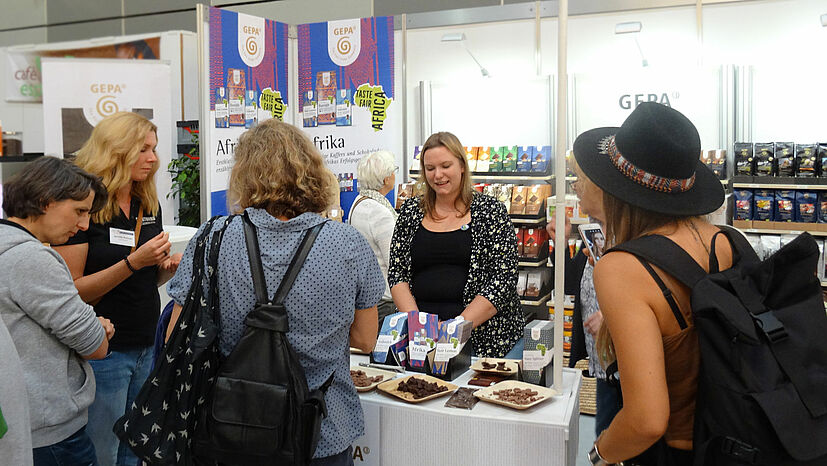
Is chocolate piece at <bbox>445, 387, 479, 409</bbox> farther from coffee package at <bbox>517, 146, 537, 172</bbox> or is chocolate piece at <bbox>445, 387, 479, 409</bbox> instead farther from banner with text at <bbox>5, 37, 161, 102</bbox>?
banner with text at <bbox>5, 37, 161, 102</bbox>

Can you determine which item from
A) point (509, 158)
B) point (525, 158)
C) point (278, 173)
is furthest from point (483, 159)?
point (278, 173)

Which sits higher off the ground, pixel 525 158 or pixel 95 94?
pixel 95 94

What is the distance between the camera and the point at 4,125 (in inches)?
356

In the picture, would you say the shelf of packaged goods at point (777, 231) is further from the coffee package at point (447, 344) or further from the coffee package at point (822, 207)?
the coffee package at point (447, 344)

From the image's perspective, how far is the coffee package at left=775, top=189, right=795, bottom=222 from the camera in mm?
4781

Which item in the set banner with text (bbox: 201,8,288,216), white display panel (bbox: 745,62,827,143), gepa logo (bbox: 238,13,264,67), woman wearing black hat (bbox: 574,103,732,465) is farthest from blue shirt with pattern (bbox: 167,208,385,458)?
white display panel (bbox: 745,62,827,143)

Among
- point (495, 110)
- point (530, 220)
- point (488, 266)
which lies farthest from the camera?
point (495, 110)

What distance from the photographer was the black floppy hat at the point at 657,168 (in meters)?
1.55

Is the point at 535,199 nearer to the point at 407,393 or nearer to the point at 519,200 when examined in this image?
the point at 519,200

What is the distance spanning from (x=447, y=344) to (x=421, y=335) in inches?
3.9

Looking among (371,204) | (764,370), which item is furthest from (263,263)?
(371,204)

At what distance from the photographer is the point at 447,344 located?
2.47 m

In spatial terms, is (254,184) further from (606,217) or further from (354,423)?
(606,217)

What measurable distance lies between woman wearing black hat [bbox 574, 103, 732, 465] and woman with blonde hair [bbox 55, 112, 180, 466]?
1.80 metres
